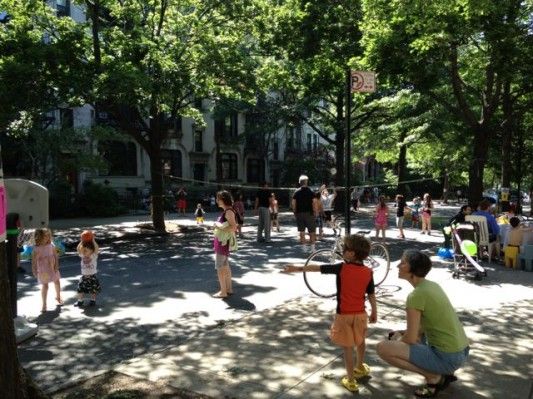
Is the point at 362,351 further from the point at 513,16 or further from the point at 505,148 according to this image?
the point at 505,148

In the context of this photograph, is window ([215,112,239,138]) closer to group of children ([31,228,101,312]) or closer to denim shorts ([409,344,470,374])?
group of children ([31,228,101,312])

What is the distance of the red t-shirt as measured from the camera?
15.0ft

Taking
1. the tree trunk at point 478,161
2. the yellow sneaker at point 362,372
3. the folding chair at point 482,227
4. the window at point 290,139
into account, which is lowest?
the yellow sneaker at point 362,372

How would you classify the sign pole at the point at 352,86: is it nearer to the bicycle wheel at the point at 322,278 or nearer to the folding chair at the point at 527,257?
the bicycle wheel at the point at 322,278

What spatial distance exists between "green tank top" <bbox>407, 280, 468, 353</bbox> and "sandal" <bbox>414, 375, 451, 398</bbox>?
35cm

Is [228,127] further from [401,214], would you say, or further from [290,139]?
[401,214]

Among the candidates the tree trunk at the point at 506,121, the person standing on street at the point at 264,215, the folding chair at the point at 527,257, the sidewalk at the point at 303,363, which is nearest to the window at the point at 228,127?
the tree trunk at the point at 506,121

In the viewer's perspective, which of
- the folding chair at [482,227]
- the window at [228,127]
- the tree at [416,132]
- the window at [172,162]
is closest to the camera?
the folding chair at [482,227]

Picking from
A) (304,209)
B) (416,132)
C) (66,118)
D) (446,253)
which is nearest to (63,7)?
(66,118)

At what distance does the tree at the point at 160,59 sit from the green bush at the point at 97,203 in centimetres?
879

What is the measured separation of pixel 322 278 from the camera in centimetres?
897

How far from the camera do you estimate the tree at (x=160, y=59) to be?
15.5 m

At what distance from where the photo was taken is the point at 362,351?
476 cm

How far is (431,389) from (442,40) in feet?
31.6
